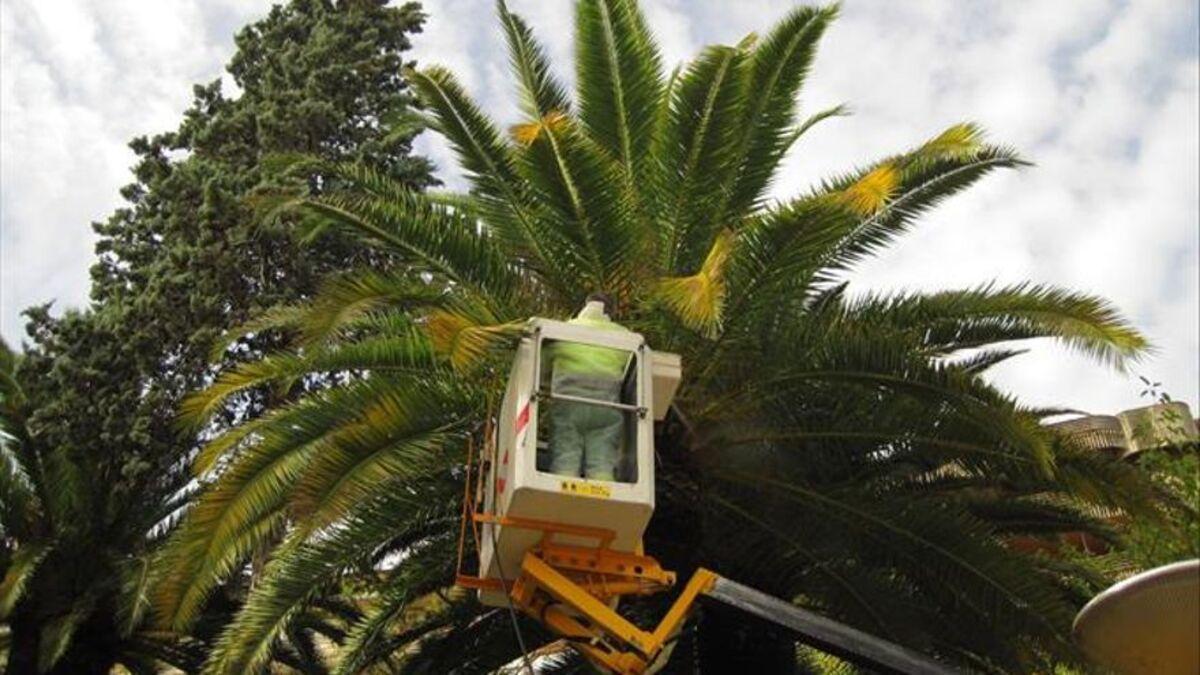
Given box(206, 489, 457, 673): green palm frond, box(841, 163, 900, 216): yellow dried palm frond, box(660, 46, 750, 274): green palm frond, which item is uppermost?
box(660, 46, 750, 274): green palm frond

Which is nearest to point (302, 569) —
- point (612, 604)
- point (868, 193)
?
point (612, 604)

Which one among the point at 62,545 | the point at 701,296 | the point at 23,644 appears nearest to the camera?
the point at 701,296

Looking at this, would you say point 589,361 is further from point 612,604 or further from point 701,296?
point 612,604

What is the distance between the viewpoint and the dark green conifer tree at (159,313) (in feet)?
50.3

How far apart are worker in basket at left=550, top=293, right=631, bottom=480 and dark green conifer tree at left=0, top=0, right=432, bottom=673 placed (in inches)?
247

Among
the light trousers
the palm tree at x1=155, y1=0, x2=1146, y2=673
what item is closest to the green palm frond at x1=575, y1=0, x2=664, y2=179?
the palm tree at x1=155, y1=0, x2=1146, y2=673

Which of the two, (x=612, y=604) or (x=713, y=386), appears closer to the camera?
(x=612, y=604)

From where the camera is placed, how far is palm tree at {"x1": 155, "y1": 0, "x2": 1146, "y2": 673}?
8789 millimetres

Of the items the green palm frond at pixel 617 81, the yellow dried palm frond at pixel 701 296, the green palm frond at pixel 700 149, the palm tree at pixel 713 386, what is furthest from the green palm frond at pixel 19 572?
the yellow dried palm frond at pixel 701 296

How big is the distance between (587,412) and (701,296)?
1079 millimetres

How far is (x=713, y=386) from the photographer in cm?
937

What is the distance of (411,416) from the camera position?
8844 mm

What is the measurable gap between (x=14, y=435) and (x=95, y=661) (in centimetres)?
271

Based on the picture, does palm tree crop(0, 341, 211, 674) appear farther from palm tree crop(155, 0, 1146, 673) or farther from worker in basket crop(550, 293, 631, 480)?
worker in basket crop(550, 293, 631, 480)
